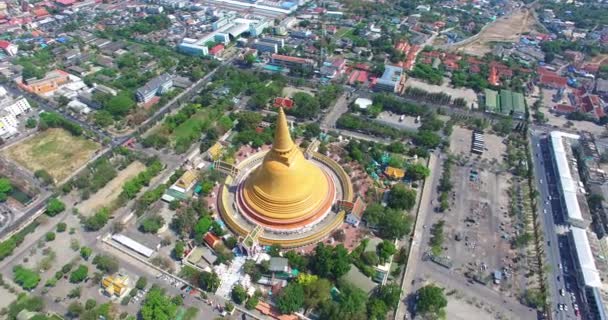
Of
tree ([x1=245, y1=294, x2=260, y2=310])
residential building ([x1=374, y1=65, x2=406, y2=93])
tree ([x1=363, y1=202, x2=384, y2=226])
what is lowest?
tree ([x1=245, y1=294, x2=260, y2=310])

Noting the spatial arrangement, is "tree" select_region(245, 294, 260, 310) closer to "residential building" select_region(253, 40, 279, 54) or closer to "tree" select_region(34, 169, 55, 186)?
"tree" select_region(34, 169, 55, 186)

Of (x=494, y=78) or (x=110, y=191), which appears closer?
(x=110, y=191)

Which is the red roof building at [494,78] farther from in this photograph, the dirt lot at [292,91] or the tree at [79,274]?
the tree at [79,274]

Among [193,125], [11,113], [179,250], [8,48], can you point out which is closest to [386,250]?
[179,250]

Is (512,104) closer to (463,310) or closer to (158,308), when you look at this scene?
(463,310)

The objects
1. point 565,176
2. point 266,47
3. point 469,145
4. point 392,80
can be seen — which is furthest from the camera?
point 266,47

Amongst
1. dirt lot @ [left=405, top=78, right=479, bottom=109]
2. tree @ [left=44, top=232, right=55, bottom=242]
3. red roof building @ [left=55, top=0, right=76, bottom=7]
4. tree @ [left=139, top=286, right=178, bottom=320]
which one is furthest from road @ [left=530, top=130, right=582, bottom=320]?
red roof building @ [left=55, top=0, right=76, bottom=7]
